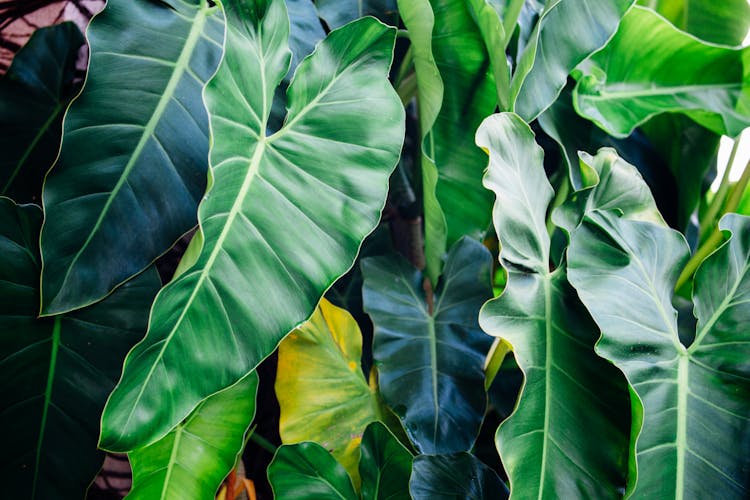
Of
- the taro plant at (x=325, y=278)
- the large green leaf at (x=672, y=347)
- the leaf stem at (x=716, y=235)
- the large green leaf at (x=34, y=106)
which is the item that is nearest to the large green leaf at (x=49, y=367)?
the taro plant at (x=325, y=278)

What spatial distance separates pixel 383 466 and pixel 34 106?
0.68 metres

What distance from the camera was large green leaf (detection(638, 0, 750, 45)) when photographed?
1062 millimetres

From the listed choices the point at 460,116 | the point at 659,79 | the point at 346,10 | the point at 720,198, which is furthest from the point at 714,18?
the point at 346,10

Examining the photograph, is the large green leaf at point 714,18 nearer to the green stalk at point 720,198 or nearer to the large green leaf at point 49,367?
the green stalk at point 720,198

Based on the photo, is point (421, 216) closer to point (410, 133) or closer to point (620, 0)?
point (410, 133)

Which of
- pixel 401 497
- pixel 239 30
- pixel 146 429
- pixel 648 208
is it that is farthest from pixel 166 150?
pixel 648 208

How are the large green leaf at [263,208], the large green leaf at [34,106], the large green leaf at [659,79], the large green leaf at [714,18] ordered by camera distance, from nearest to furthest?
the large green leaf at [263,208]
the large green leaf at [34,106]
the large green leaf at [659,79]
the large green leaf at [714,18]

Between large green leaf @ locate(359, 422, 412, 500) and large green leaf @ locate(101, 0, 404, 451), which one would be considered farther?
large green leaf @ locate(359, 422, 412, 500)

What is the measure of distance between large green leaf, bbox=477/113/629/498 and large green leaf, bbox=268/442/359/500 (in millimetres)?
241

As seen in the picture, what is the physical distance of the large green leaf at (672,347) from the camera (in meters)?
0.62

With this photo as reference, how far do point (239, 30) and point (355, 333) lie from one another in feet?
1.53

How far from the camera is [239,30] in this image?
63cm

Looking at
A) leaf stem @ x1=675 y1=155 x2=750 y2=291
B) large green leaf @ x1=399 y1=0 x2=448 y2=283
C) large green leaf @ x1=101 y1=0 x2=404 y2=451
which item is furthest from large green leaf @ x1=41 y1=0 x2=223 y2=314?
leaf stem @ x1=675 y1=155 x2=750 y2=291

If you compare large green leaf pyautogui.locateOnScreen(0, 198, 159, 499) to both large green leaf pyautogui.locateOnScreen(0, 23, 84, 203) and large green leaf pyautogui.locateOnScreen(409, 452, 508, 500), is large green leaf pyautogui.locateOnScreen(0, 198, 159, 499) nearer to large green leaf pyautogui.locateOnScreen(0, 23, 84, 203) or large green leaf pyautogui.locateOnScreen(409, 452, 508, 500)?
large green leaf pyautogui.locateOnScreen(0, 23, 84, 203)
